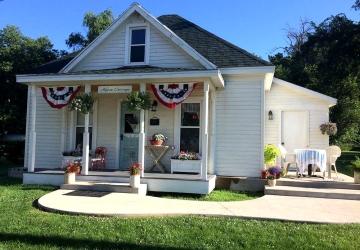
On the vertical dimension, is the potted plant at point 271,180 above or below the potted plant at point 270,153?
below

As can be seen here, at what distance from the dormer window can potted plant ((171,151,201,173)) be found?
3595 mm

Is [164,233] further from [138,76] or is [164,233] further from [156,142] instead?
[156,142]

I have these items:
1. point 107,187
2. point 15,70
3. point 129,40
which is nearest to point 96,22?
point 15,70

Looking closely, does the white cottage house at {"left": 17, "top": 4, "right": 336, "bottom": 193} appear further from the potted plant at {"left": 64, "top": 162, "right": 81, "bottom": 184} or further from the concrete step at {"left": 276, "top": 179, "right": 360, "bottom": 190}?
the concrete step at {"left": 276, "top": 179, "right": 360, "bottom": 190}

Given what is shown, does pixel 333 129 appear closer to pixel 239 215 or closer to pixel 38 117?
pixel 239 215

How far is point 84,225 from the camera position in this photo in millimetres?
6680

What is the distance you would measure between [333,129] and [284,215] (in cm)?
790

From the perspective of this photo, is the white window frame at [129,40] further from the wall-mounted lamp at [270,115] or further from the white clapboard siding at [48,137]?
the wall-mounted lamp at [270,115]

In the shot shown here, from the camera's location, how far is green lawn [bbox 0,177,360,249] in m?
5.83

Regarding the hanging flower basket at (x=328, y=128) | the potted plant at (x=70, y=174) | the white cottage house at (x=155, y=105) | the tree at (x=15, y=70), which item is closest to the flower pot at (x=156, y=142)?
the white cottage house at (x=155, y=105)

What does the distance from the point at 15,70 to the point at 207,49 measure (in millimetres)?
17333

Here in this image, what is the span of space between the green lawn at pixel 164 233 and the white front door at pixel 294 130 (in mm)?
8304

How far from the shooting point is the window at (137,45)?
1259cm

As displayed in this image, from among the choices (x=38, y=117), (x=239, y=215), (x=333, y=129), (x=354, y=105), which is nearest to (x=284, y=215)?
(x=239, y=215)
